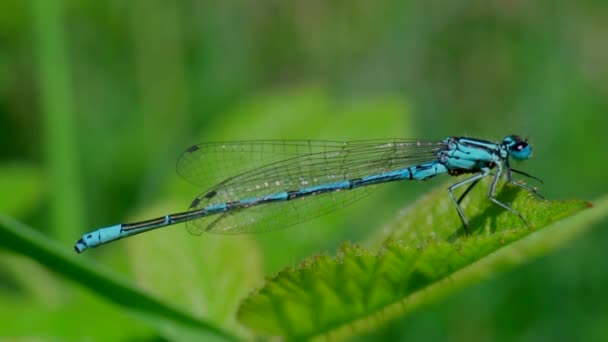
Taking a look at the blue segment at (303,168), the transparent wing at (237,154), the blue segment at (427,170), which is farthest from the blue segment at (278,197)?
the blue segment at (427,170)

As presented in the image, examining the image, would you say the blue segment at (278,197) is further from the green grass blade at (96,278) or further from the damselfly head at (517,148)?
the green grass blade at (96,278)

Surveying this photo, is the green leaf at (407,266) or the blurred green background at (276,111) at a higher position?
the blurred green background at (276,111)

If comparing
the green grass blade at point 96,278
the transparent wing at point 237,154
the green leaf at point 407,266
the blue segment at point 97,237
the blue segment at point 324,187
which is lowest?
the green leaf at point 407,266

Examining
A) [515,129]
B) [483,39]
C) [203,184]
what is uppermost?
[483,39]

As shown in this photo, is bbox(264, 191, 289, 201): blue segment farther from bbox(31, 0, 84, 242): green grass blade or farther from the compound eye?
the compound eye

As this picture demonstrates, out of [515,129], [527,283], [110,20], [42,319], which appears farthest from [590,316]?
[110,20]

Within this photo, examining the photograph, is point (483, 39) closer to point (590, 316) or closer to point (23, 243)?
point (590, 316)

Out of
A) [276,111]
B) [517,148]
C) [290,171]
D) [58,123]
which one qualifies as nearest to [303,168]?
[290,171]

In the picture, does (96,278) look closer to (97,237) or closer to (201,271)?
(201,271)
